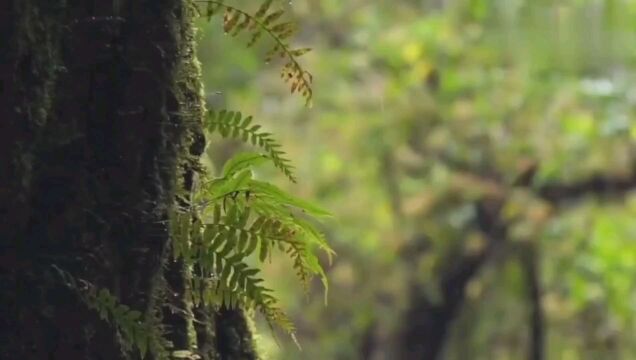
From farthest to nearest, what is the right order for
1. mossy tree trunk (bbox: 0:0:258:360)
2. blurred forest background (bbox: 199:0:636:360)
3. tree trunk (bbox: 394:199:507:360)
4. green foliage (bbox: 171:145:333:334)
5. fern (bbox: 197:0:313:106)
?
tree trunk (bbox: 394:199:507:360) < blurred forest background (bbox: 199:0:636:360) < fern (bbox: 197:0:313:106) < green foliage (bbox: 171:145:333:334) < mossy tree trunk (bbox: 0:0:258:360)

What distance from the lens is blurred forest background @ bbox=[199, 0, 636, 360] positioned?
16.4 feet

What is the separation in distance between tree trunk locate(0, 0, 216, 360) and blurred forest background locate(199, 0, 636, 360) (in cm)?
404

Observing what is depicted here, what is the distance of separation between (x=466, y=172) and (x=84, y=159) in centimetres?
450

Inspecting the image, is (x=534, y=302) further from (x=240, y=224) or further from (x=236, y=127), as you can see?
(x=240, y=224)

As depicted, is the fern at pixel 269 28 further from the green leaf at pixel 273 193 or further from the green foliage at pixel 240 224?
the green leaf at pixel 273 193

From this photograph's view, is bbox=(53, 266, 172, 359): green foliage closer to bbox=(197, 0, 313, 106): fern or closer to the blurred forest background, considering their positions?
bbox=(197, 0, 313, 106): fern

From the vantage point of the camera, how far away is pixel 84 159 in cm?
91

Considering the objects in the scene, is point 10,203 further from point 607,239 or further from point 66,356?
point 607,239

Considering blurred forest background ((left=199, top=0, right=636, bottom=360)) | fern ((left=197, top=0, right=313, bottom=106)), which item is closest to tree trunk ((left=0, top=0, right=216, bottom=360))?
fern ((left=197, top=0, right=313, bottom=106))

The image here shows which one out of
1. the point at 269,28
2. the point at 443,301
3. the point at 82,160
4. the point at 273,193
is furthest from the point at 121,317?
the point at 443,301

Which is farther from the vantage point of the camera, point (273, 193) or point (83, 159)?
point (273, 193)

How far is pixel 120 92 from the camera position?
0.93 meters

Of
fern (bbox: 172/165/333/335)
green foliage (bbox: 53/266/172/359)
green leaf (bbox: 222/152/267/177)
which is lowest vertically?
green foliage (bbox: 53/266/172/359)

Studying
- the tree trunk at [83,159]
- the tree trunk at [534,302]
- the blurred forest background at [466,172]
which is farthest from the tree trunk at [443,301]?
the tree trunk at [83,159]
